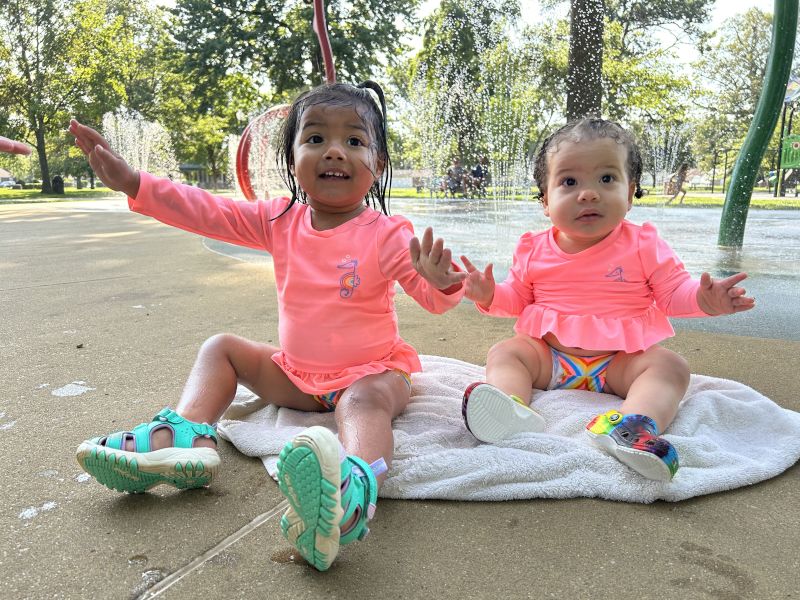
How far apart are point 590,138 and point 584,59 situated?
4215mm

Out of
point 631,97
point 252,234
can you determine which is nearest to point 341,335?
point 252,234

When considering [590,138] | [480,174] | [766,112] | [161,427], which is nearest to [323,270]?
[161,427]

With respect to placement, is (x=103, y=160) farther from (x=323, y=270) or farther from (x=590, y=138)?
(x=590, y=138)

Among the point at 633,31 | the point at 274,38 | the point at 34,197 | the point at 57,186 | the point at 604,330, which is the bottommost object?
the point at 604,330

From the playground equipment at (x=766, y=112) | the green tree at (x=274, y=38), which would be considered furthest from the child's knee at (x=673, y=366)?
the green tree at (x=274, y=38)

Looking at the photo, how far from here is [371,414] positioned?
4.83 ft

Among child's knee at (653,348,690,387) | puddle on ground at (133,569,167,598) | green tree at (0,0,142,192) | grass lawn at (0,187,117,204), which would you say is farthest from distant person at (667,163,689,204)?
grass lawn at (0,187,117,204)

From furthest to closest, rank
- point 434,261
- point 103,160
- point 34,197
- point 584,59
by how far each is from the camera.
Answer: point 34,197 → point 584,59 → point 103,160 → point 434,261

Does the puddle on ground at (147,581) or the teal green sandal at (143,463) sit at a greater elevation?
the teal green sandal at (143,463)

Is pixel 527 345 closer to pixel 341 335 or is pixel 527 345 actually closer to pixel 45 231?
pixel 341 335

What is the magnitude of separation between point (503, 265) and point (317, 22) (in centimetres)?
187

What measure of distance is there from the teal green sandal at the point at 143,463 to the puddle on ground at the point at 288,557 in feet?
0.93

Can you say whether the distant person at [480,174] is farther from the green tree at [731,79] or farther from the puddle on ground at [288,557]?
the puddle on ground at [288,557]

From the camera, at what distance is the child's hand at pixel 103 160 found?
1588 mm
